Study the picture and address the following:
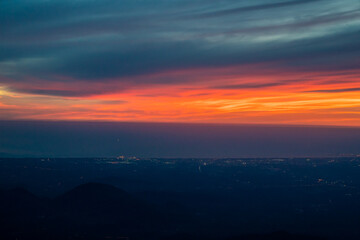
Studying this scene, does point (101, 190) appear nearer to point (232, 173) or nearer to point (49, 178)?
point (49, 178)

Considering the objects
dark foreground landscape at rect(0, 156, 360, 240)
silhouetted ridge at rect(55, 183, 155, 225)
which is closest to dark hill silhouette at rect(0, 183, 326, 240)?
silhouetted ridge at rect(55, 183, 155, 225)

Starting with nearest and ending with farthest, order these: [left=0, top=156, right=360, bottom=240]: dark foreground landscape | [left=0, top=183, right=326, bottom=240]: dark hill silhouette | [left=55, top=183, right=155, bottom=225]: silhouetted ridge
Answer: [left=0, top=183, right=326, bottom=240]: dark hill silhouette → [left=0, top=156, right=360, bottom=240]: dark foreground landscape → [left=55, top=183, right=155, bottom=225]: silhouetted ridge

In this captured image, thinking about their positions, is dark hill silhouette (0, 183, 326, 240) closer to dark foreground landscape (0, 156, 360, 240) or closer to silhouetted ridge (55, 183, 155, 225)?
silhouetted ridge (55, 183, 155, 225)


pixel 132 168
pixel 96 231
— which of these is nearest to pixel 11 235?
pixel 96 231

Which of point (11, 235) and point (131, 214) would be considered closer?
point (11, 235)

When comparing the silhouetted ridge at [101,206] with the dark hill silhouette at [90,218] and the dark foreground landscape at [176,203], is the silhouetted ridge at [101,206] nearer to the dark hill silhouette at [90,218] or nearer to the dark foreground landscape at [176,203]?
the dark hill silhouette at [90,218]

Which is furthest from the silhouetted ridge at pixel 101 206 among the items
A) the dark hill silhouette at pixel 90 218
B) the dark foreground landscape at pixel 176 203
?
the dark foreground landscape at pixel 176 203

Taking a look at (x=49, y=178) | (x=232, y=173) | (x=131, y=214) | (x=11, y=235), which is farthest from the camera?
(x=232, y=173)

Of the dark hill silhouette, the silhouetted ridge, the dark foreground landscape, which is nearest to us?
the dark hill silhouette
